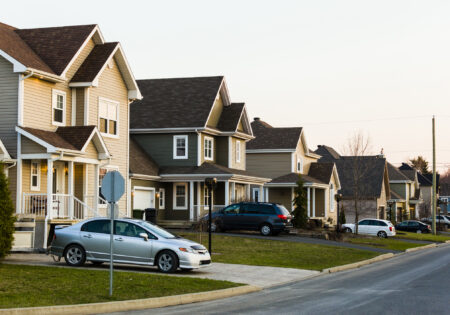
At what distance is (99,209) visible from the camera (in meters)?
31.9

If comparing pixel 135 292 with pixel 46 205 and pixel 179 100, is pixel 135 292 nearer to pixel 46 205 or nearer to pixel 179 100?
pixel 46 205

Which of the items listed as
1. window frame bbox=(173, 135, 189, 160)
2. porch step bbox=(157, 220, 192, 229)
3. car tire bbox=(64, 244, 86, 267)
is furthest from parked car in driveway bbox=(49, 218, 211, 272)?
window frame bbox=(173, 135, 189, 160)

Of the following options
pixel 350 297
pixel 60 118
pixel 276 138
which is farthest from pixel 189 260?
pixel 276 138

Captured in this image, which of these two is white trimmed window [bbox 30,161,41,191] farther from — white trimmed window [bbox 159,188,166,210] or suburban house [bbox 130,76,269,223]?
white trimmed window [bbox 159,188,166,210]

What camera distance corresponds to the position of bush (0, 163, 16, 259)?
19781 millimetres

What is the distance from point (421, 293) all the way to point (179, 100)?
3108 cm

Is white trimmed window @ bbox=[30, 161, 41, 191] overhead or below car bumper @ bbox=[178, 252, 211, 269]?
overhead

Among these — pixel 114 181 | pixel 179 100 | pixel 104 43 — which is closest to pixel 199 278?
pixel 114 181

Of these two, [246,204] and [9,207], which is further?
[246,204]

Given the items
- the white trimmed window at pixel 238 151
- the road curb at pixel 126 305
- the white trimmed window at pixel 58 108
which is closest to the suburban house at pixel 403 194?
the white trimmed window at pixel 238 151

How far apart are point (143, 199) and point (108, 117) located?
9288mm

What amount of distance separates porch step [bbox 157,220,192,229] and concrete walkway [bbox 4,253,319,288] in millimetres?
18398

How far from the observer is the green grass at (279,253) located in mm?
25411

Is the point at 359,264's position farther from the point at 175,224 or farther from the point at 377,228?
the point at 377,228
